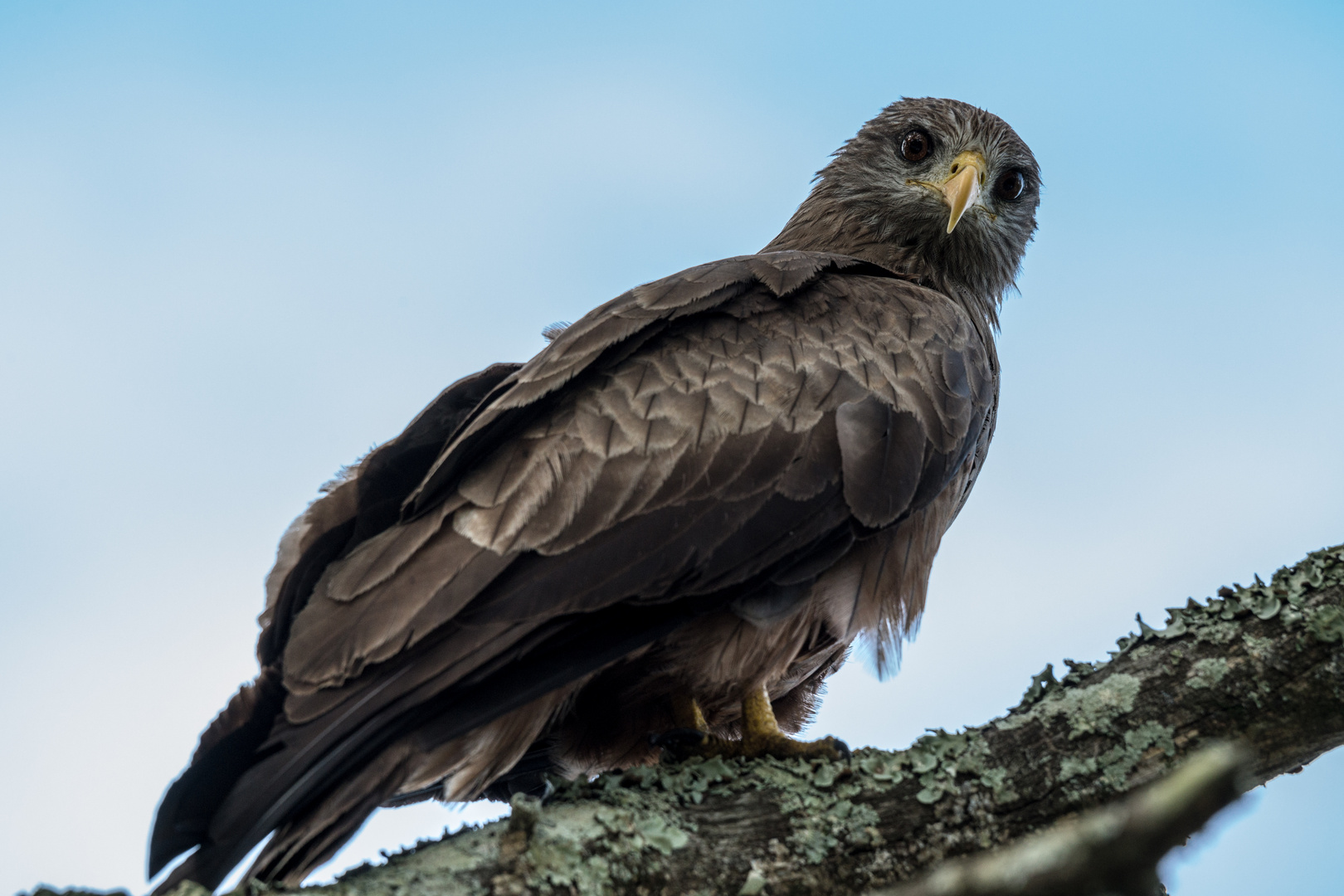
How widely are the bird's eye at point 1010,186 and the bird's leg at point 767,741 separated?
3.45m

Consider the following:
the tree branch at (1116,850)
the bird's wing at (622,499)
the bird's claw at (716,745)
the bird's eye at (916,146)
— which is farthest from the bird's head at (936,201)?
the tree branch at (1116,850)

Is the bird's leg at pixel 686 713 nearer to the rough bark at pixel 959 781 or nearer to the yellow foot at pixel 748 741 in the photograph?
the yellow foot at pixel 748 741

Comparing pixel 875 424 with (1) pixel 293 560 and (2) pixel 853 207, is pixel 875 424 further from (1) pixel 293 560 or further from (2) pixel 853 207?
(2) pixel 853 207

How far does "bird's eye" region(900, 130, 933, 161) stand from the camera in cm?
612

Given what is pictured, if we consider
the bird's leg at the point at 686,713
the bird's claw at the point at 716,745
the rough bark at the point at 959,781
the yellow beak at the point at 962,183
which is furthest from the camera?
the yellow beak at the point at 962,183

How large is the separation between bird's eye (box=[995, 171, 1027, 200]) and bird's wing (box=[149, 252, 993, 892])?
1986 mm

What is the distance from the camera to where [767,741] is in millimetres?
3812

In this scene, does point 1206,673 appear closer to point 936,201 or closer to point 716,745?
point 716,745

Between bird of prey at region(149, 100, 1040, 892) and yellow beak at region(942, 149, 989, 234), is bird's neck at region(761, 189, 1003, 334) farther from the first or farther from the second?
bird of prey at region(149, 100, 1040, 892)

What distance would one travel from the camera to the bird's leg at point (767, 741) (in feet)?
11.8

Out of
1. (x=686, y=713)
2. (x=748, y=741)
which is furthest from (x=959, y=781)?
(x=686, y=713)

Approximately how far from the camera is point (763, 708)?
4.03 meters

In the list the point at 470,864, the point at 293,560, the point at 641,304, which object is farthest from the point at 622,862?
the point at 641,304

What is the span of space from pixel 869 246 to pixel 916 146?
0.70 m
